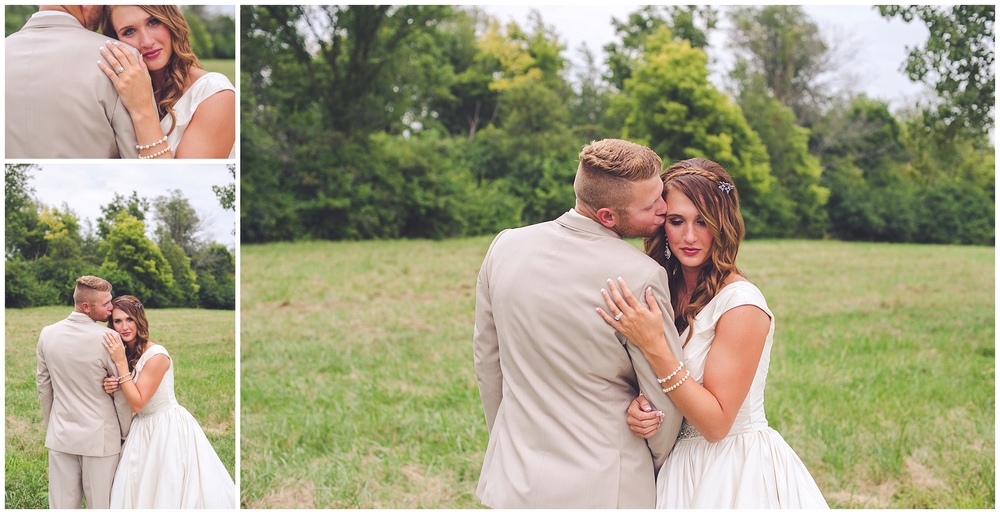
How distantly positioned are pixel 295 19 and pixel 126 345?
17.4m

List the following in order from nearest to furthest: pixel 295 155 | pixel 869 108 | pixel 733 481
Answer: pixel 733 481, pixel 295 155, pixel 869 108

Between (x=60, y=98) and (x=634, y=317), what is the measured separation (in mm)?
1916

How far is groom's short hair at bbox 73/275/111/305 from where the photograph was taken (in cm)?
274

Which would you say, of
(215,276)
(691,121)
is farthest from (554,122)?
(215,276)

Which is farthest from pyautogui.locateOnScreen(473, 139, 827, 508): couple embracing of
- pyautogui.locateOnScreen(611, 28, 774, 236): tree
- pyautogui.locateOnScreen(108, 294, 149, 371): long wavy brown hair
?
pyautogui.locateOnScreen(611, 28, 774, 236): tree

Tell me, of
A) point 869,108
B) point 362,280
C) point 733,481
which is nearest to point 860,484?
point 733,481

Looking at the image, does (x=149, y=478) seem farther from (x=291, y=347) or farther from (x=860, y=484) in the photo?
(x=291, y=347)

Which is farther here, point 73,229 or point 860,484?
point 860,484

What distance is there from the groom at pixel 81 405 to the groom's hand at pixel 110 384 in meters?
0.02

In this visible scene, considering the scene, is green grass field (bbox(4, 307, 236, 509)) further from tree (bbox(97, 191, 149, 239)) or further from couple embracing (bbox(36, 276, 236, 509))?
tree (bbox(97, 191, 149, 239))

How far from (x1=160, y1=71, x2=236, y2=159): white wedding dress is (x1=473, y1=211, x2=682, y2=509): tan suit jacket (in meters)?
1.11

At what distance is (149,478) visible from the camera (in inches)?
114

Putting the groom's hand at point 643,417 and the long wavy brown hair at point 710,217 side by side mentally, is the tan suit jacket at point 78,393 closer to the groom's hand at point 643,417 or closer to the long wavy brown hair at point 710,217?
the groom's hand at point 643,417

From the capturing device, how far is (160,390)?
2873 mm
